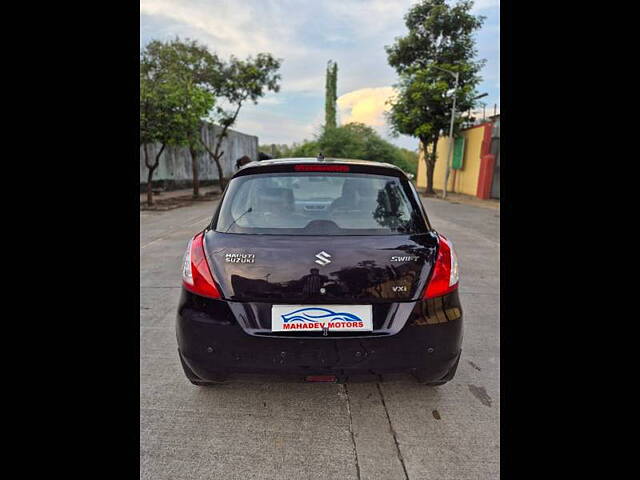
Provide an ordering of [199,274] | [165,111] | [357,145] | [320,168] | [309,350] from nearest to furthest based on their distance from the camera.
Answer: [309,350]
[199,274]
[320,168]
[165,111]
[357,145]

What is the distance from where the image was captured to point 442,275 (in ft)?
6.12

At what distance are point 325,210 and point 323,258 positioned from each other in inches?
20.9

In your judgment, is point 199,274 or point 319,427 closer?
point 199,274

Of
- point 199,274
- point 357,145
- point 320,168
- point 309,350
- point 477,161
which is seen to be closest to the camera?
point 309,350

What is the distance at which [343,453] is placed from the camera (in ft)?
5.94

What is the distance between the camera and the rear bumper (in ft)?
5.64

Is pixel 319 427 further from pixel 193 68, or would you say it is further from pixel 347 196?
pixel 193 68

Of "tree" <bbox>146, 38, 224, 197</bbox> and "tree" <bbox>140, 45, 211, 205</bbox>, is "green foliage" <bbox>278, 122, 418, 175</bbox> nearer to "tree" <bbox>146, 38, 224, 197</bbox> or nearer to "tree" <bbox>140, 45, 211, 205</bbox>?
"tree" <bbox>146, 38, 224, 197</bbox>

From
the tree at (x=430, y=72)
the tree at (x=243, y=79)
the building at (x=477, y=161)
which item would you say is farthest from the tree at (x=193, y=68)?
the building at (x=477, y=161)

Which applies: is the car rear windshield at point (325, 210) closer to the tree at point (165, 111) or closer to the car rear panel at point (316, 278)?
the car rear panel at point (316, 278)

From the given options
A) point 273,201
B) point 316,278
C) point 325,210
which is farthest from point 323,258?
point 273,201

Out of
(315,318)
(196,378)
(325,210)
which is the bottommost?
(196,378)

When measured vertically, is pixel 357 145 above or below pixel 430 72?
below
